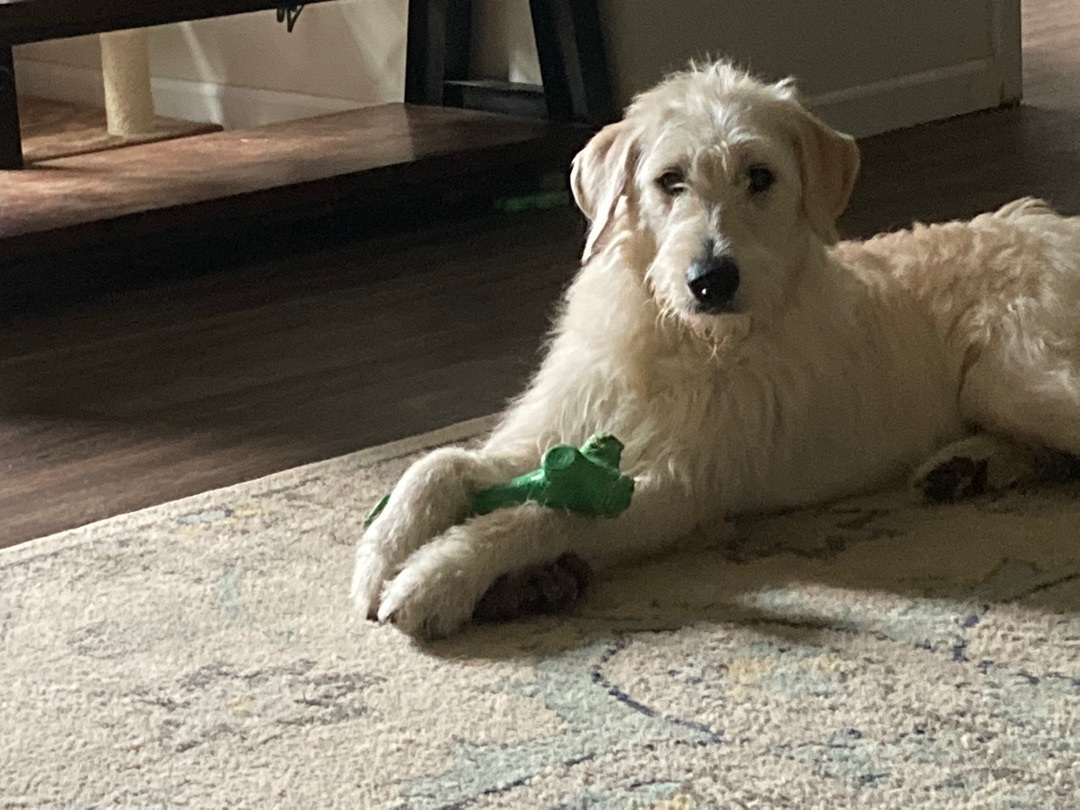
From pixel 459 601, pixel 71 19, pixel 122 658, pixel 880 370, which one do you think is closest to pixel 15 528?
pixel 122 658

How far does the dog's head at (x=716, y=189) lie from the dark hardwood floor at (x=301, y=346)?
2.44 feet

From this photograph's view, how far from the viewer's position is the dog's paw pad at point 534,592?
1.94 meters

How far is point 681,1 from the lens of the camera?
4.94m

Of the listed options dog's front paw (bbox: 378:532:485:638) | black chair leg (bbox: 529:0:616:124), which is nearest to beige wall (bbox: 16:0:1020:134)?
black chair leg (bbox: 529:0:616:124)

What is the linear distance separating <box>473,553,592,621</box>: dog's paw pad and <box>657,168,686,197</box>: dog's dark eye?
0.55m

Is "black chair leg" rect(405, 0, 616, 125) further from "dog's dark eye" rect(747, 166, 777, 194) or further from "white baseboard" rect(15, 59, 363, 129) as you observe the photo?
"dog's dark eye" rect(747, 166, 777, 194)

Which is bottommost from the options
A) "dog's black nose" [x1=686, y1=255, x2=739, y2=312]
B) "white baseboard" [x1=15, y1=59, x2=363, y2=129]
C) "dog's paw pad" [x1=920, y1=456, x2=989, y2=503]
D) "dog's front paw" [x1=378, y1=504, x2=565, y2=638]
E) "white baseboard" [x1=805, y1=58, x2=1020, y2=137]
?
"white baseboard" [x1=805, y1=58, x2=1020, y2=137]

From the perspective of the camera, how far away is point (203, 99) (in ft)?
20.5

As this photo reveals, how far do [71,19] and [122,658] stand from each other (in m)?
2.42

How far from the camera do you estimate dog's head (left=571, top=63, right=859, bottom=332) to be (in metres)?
2.11

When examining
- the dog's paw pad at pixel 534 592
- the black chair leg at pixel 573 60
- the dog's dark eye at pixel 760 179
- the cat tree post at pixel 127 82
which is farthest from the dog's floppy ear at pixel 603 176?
the cat tree post at pixel 127 82

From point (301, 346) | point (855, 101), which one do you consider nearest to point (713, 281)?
point (301, 346)

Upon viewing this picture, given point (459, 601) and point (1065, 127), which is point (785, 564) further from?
point (1065, 127)

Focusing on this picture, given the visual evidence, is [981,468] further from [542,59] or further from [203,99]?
[203,99]
